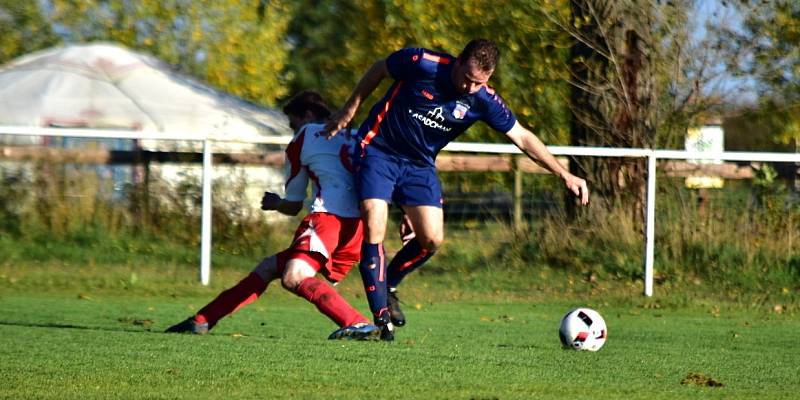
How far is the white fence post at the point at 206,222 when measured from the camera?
13141mm

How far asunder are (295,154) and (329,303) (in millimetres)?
1076

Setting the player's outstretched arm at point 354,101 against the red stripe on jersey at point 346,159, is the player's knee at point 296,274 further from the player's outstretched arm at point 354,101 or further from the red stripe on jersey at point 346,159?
the player's outstretched arm at point 354,101

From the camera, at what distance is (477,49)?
25.3 feet

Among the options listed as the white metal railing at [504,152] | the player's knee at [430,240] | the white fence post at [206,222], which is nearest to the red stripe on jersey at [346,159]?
the player's knee at [430,240]

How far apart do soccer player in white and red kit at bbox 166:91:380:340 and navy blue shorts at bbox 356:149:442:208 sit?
174 mm

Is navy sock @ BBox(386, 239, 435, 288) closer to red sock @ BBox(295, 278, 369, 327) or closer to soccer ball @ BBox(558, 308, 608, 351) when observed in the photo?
red sock @ BBox(295, 278, 369, 327)

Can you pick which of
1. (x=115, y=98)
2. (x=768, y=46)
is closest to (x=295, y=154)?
(x=768, y=46)

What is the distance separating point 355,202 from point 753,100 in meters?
9.48

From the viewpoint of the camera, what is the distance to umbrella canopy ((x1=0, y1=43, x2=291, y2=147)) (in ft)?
82.5

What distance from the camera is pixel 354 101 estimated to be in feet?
26.9

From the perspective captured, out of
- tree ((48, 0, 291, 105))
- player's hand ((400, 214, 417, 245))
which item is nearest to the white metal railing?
player's hand ((400, 214, 417, 245))

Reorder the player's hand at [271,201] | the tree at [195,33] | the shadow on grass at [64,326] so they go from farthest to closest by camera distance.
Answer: the tree at [195,33], the shadow on grass at [64,326], the player's hand at [271,201]

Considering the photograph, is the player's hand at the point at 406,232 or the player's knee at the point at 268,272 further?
the player's hand at the point at 406,232

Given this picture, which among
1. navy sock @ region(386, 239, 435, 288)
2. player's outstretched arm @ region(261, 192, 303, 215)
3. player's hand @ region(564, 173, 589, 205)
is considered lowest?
navy sock @ region(386, 239, 435, 288)
